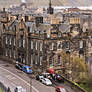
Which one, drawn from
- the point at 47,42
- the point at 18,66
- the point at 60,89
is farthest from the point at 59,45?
the point at 60,89

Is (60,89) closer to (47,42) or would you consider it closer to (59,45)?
(47,42)

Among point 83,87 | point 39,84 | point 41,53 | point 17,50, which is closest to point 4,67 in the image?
point 17,50

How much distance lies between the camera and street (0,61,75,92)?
5690 cm

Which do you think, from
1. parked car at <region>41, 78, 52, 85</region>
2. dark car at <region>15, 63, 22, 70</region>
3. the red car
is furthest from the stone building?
the red car

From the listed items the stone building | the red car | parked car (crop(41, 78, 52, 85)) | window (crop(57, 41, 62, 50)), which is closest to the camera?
the red car

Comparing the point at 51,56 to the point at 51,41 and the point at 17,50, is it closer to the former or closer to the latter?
the point at 51,41

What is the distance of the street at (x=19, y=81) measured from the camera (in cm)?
5690

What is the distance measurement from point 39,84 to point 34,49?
1051cm

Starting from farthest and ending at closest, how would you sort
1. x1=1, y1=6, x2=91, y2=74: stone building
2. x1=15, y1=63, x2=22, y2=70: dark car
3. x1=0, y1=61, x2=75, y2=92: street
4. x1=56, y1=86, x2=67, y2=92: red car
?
x1=15, y1=63, x2=22, y2=70: dark car < x1=1, y1=6, x2=91, y2=74: stone building < x1=0, y1=61, x2=75, y2=92: street < x1=56, y1=86, x2=67, y2=92: red car

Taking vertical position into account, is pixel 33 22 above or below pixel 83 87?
above

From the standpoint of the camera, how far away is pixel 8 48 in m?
77.9

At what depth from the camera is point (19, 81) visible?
60906mm

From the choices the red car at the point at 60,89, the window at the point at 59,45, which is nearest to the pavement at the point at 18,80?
the red car at the point at 60,89

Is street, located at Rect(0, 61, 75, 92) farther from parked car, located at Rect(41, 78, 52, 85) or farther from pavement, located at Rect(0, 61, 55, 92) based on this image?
parked car, located at Rect(41, 78, 52, 85)
